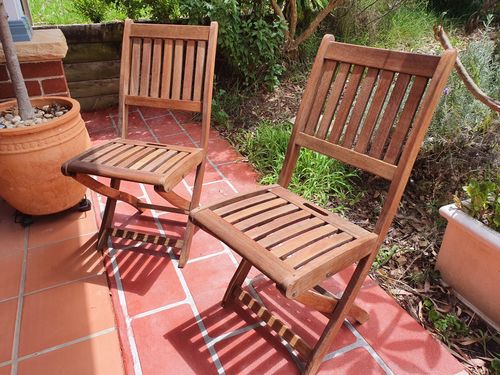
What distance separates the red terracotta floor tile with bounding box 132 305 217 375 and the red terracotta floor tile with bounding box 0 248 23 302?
71cm

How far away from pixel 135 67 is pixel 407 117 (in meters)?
1.55

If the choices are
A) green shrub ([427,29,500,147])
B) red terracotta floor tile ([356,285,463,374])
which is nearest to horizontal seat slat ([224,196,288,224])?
red terracotta floor tile ([356,285,463,374])

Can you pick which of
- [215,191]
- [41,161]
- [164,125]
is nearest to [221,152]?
[215,191]

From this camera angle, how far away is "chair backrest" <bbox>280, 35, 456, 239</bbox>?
1.44 meters

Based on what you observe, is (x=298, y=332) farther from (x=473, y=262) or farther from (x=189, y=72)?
(x=189, y=72)

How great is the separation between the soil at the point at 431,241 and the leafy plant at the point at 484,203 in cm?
39

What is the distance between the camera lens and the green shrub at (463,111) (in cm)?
258

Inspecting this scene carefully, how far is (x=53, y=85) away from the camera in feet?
8.58

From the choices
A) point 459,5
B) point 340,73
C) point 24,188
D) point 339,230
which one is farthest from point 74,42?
point 459,5

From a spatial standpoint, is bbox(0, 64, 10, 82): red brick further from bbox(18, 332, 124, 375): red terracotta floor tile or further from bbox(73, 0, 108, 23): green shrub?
bbox(73, 0, 108, 23): green shrub

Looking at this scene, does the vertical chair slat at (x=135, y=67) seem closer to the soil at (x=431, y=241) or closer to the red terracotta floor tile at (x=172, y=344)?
the red terracotta floor tile at (x=172, y=344)

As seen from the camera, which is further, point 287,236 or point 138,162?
point 138,162

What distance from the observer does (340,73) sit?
1736 millimetres

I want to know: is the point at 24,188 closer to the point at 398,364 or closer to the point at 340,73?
the point at 340,73
